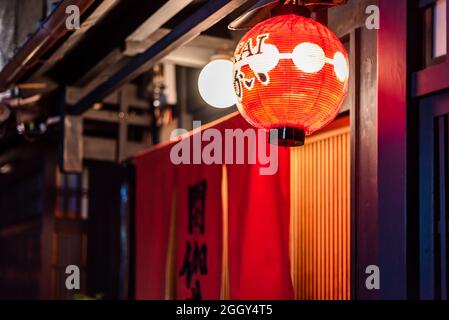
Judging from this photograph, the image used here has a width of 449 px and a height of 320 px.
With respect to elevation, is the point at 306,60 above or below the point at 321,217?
above

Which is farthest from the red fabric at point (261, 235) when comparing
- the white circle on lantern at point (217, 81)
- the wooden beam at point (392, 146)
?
the wooden beam at point (392, 146)

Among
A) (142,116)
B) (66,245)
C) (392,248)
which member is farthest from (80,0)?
(66,245)

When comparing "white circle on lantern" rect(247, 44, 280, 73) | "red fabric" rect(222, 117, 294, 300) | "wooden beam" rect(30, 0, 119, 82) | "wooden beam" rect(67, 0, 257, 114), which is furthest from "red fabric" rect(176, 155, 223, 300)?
"white circle on lantern" rect(247, 44, 280, 73)

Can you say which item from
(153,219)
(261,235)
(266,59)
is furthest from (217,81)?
(266,59)

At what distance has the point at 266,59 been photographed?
554cm

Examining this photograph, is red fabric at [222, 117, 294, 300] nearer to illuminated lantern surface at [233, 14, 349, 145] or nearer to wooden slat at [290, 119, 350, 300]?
wooden slat at [290, 119, 350, 300]

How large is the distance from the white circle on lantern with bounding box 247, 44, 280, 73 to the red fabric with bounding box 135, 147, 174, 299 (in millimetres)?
4341

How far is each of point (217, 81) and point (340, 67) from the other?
2.91 meters

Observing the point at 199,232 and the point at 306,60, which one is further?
the point at 199,232

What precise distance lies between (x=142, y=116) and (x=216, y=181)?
13.7 ft

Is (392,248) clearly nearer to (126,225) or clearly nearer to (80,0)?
(80,0)

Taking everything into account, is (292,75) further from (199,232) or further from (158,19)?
(199,232)

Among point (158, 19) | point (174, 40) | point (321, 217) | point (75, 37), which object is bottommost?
point (321, 217)

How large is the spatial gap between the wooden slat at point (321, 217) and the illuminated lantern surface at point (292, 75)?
5.80ft
